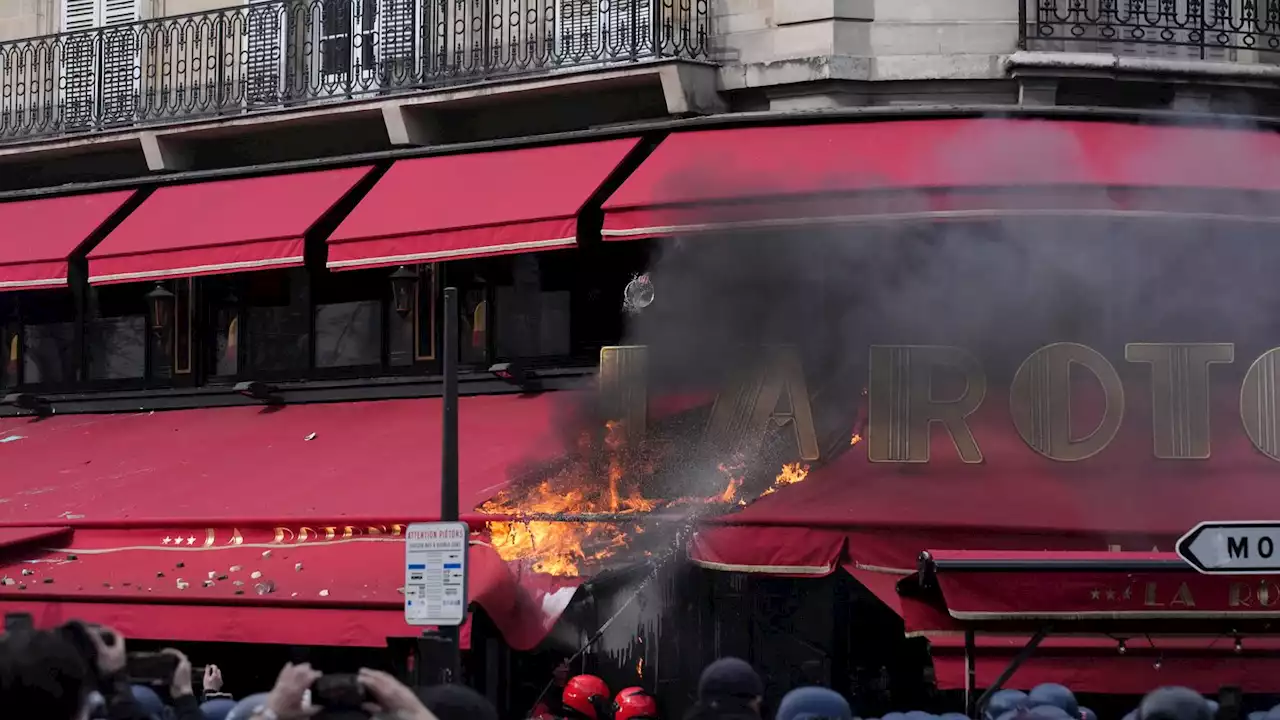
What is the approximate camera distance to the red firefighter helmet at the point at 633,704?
1113 cm

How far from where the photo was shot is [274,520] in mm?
11672

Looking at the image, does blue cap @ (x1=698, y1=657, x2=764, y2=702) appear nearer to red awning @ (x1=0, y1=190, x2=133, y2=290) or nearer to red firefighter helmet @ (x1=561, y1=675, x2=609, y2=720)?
red firefighter helmet @ (x1=561, y1=675, x2=609, y2=720)

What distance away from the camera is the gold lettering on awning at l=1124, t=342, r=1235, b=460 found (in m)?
11.3

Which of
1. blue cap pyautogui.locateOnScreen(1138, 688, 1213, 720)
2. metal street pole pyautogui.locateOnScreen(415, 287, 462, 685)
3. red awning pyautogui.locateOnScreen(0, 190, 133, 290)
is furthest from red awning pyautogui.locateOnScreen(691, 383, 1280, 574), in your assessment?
red awning pyautogui.locateOnScreen(0, 190, 133, 290)

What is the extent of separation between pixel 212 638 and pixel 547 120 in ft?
14.0

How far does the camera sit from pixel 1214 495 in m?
11.0

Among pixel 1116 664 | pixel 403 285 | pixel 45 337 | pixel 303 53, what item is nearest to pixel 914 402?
pixel 1116 664

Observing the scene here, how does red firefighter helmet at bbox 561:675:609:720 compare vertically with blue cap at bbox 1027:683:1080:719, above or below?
below

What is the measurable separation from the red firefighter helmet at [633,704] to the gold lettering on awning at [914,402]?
1873 mm

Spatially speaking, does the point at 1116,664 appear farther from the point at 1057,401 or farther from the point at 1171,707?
the point at 1171,707

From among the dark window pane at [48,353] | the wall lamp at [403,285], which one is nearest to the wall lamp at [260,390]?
the wall lamp at [403,285]

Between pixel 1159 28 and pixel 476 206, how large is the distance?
442 cm

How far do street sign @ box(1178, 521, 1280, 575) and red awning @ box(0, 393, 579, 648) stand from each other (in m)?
4.40

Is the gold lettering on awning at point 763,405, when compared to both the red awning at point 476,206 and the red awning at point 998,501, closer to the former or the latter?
the red awning at point 998,501
